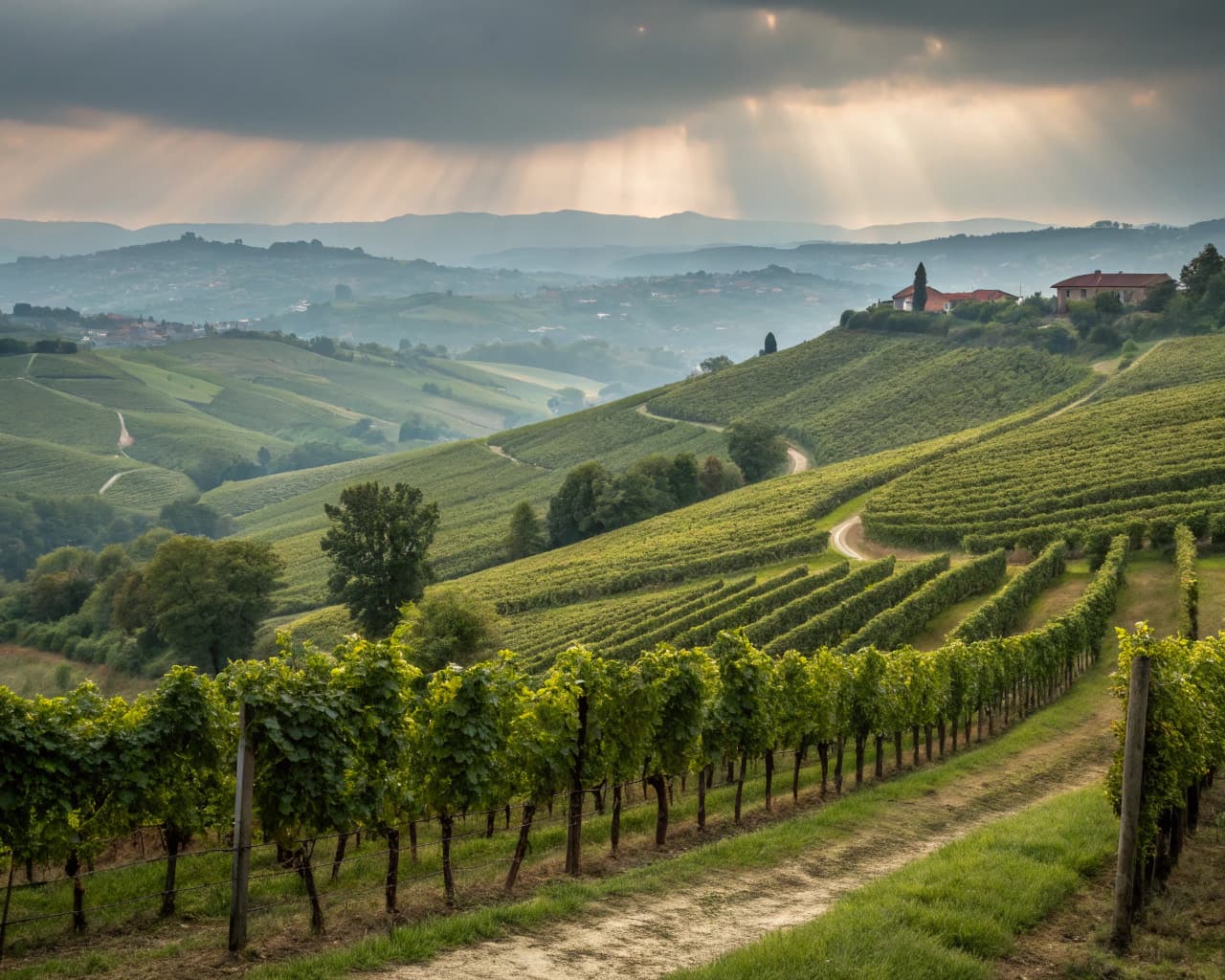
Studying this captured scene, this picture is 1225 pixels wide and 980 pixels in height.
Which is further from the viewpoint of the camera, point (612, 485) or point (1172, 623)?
point (612, 485)

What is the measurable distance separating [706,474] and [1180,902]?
98287mm

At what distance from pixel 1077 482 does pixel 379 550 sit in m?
47.8

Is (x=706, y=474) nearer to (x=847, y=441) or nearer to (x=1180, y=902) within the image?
(x=847, y=441)

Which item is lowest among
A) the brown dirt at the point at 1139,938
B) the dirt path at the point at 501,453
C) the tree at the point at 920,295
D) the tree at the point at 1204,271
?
the brown dirt at the point at 1139,938

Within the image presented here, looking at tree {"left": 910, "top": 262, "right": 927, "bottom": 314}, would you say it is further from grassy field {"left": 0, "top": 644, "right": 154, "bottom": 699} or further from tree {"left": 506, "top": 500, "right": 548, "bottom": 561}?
grassy field {"left": 0, "top": 644, "right": 154, "bottom": 699}

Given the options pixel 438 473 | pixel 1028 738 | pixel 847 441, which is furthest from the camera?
pixel 438 473

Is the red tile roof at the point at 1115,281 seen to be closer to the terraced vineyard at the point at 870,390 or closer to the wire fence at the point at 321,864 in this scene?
the terraced vineyard at the point at 870,390

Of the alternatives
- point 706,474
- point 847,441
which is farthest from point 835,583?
point 847,441

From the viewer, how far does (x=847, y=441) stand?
130 meters

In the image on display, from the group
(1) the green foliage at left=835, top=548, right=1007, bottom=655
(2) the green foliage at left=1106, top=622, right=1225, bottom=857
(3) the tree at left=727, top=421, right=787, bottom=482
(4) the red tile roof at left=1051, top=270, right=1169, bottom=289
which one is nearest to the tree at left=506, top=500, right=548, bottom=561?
(3) the tree at left=727, top=421, right=787, bottom=482

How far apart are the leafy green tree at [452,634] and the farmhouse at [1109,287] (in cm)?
12442

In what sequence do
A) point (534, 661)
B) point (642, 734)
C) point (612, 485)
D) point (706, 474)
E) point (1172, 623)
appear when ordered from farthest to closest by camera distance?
point (706, 474)
point (612, 485)
point (534, 661)
point (1172, 623)
point (642, 734)

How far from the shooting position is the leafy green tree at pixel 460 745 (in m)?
20.1

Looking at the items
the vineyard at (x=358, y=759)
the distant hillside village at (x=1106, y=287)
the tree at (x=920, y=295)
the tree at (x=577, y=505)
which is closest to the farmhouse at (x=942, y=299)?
the distant hillside village at (x=1106, y=287)
